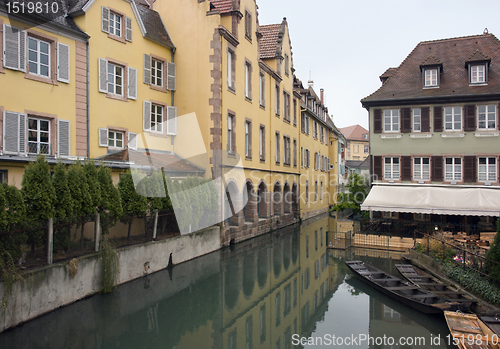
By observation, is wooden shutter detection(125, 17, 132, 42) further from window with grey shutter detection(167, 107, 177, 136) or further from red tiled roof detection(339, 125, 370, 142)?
red tiled roof detection(339, 125, 370, 142)

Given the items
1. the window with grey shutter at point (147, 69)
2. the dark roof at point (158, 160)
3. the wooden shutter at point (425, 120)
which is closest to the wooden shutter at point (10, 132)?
the dark roof at point (158, 160)

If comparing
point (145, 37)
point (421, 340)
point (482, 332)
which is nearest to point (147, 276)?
point (421, 340)

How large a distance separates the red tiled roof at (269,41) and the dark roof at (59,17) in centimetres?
1456

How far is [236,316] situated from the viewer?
35.2ft

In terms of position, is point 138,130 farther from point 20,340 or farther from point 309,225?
point 309,225

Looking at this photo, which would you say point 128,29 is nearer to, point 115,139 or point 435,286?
point 115,139

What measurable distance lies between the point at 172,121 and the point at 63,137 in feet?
20.9

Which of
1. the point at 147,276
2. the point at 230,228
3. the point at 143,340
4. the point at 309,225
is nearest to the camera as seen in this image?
the point at 143,340

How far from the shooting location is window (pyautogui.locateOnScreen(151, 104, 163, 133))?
64.1 ft

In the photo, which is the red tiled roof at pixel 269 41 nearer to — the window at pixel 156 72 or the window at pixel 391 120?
the window at pixel 391 120

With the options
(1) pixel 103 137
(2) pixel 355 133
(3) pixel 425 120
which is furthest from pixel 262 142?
(2) pixel 355 133

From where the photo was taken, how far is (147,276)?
1339 centimetres

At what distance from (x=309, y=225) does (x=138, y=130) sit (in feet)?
56.3

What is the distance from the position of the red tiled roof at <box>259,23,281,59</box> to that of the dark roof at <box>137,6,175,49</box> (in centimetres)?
912
